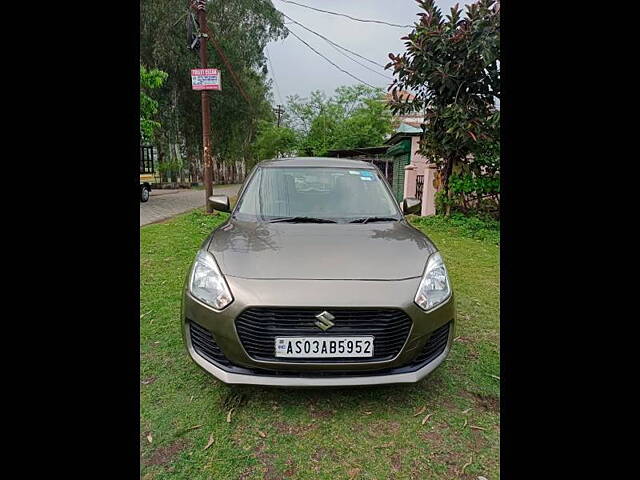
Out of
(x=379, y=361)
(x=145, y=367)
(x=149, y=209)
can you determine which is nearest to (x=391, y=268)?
(x=379, y=361)

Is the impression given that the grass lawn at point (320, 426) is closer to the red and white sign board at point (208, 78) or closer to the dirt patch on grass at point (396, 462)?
the dirt patch on grass at point (396, 462)

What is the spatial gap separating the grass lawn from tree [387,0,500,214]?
18.8ft

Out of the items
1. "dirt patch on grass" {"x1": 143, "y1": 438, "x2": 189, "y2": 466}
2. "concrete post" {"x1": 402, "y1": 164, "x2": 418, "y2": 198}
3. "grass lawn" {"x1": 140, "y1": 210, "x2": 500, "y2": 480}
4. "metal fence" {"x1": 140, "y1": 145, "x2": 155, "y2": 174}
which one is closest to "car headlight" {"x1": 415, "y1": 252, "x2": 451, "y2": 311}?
"grass lawn" {"x1": 140, "y1": 210, "x2": 500, "y2": 480}

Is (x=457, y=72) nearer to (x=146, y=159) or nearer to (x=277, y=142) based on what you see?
(x=146, y=159)

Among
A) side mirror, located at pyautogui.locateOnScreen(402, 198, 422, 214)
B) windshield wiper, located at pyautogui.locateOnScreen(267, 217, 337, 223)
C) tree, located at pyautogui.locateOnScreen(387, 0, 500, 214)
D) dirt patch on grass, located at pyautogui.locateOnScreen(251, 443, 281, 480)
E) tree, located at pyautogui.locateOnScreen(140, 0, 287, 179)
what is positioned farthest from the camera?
tree, located at pyautogui.locateOnScreen(140, 0, 287, 179)

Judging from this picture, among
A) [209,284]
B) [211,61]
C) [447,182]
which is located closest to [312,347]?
[209,284]

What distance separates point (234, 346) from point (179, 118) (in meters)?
24.2

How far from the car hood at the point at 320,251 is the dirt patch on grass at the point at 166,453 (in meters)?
0.89

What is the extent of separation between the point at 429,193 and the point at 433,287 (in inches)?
313

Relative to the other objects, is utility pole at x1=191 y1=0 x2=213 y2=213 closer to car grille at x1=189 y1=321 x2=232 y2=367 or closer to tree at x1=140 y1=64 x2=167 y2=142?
tree at x1=140 y1=64 x2=167 y2=142

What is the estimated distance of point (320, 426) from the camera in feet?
6.79

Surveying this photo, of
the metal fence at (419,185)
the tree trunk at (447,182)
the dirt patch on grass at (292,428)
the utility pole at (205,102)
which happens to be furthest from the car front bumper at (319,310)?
the metal fence at (419,185)

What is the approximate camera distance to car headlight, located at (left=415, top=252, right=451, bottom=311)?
2.14 m
